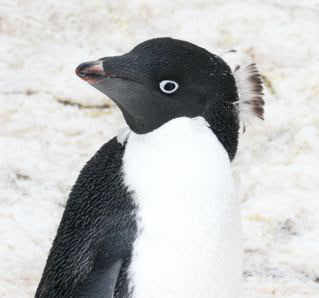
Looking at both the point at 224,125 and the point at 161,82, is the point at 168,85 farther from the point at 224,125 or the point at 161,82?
the point at 224,125

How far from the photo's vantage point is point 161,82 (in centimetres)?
194

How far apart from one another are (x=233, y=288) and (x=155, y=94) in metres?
0.52

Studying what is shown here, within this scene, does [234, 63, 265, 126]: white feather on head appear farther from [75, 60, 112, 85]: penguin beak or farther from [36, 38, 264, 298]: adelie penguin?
[75, 60, 112, 85]: penguin beak

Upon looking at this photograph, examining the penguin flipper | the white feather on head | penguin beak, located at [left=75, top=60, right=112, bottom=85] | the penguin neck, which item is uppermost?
the white feather on head

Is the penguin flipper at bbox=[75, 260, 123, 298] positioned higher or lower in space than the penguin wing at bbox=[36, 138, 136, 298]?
lower

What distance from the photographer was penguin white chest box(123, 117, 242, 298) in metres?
1.92

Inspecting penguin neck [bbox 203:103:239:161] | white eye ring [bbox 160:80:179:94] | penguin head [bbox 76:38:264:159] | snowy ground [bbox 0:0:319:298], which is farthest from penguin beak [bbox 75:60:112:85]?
snowy ground [bbox 0:0:319:298]

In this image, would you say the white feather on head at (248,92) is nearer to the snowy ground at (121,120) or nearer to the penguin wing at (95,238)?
the penguin wing at (95,238)

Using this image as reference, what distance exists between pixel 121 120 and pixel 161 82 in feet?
3.99

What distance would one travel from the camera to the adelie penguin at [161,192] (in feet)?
6.29

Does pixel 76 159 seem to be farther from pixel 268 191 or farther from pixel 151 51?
pixel 151 51

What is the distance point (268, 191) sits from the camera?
9.12ft

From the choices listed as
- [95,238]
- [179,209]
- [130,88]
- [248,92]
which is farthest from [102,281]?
[248,92]

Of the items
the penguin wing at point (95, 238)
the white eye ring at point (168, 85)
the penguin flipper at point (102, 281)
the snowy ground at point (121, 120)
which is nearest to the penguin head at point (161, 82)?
the white eye ring at point (168, 85)
